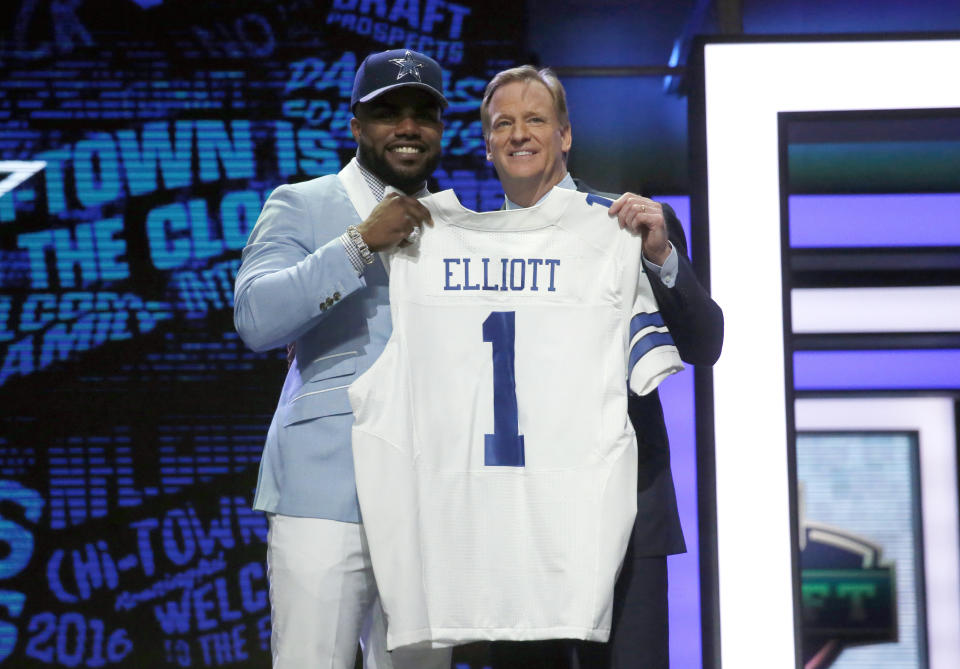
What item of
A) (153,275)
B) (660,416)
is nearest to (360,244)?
(660,416)

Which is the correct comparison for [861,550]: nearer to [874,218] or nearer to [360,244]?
[874,218]

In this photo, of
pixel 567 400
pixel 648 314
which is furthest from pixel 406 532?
pixel 648 314

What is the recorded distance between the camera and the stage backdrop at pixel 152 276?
11.3 feet

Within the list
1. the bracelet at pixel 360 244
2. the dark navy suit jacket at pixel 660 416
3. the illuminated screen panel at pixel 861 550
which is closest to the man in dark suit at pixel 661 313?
the dark navy suit jacket at pixel 660 416

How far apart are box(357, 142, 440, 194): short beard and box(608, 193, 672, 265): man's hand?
14.6 inches

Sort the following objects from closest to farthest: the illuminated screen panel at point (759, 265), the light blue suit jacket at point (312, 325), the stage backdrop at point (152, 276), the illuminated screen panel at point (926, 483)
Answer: the light blue suit jacket at point (312, 325), the illuminated screen panel at point (759, 265), the stage backdrop at point (152, 276), the illuminated screen panel at point (926, 483)

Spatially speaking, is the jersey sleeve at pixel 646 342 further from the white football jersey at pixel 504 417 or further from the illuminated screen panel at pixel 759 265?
the illuminated screen panel at pixel 759 265

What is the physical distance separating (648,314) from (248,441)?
1978 mm

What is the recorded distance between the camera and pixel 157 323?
3.52m

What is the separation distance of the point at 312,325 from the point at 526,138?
0.55 meters

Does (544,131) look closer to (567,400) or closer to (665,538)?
(567,400)

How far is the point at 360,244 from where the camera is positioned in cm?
179

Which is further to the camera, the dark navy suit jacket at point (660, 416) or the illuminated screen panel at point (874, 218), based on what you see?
the illuminated screen panel at point (874, 218)

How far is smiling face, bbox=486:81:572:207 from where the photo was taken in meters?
1.96
